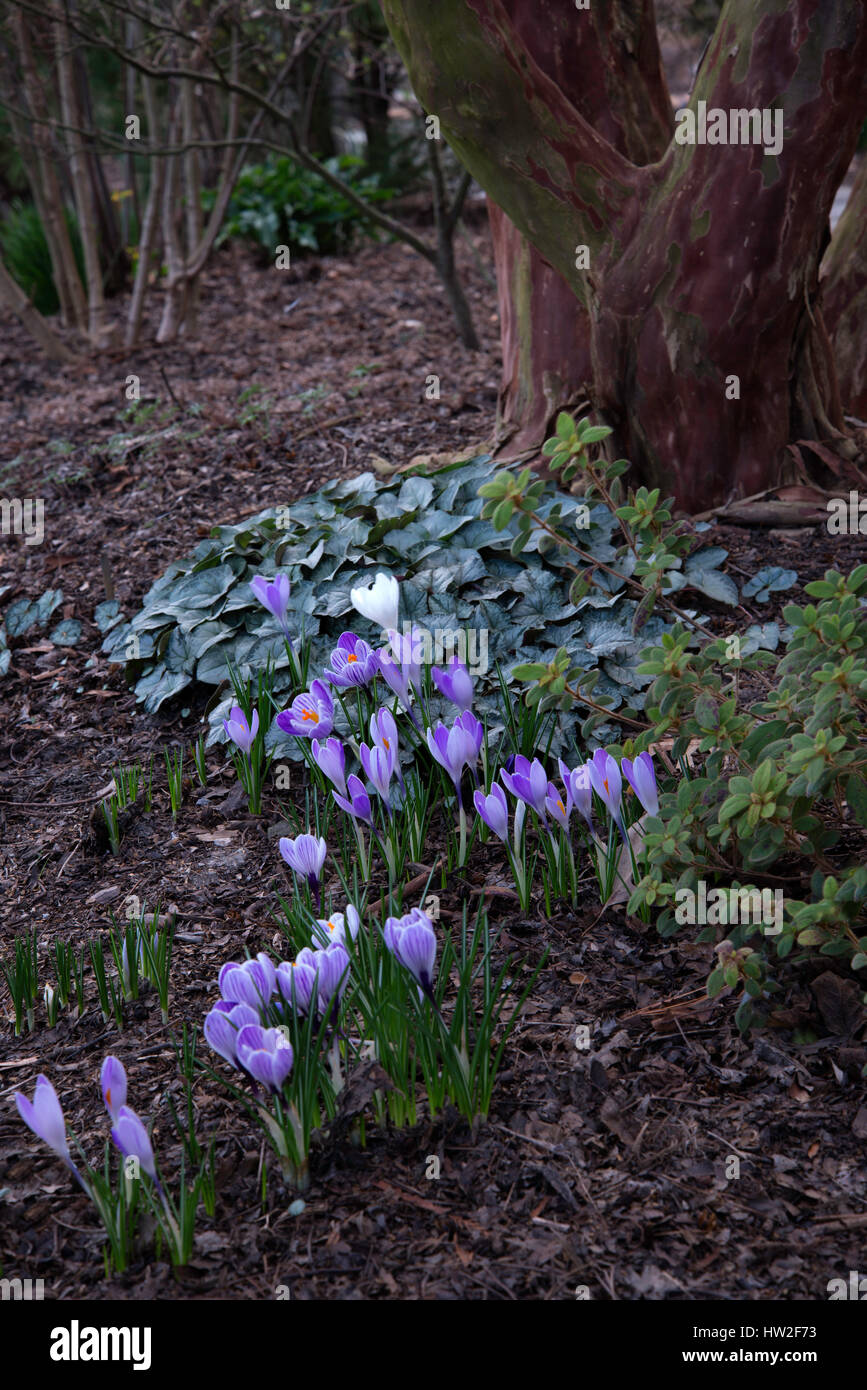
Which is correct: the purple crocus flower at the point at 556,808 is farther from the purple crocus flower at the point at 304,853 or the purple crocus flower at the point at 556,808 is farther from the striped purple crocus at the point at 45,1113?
the striped purple crocus at the point at 45,1113

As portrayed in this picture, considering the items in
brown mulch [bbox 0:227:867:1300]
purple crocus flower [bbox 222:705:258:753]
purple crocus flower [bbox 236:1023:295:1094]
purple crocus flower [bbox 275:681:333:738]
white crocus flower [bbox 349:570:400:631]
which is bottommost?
brown mulch [bbox 0:227:867:1300]

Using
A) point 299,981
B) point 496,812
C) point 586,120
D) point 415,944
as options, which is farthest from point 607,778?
point 586,120

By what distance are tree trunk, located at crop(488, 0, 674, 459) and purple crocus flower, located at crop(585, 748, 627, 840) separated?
2083 mm

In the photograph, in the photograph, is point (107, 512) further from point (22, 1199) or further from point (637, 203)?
point (22, 1199)

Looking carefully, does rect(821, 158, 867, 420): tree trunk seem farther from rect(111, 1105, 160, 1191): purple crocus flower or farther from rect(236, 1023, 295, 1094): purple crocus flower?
rect(111, 1105, 160, 1191): purple crocus flower

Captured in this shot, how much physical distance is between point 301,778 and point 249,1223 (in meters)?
1.45

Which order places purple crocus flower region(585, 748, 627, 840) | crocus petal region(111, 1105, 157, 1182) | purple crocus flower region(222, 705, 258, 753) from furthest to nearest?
purple crocus flower region(222, 705, 258, 753)
purple crocus flower region(585, 748, 627, 840)
crocus petal region(111, 1105, 157, 1182)

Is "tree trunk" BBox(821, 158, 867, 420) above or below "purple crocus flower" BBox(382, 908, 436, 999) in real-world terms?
above

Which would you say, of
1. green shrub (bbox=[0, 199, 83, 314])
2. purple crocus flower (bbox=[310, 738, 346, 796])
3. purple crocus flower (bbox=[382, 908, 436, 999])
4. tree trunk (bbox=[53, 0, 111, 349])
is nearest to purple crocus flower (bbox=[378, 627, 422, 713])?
purple crocus flower (bbox=[310, 738, 346, 796])

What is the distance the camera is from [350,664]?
244 centimetres

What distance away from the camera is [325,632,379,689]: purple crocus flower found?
2.45 metres

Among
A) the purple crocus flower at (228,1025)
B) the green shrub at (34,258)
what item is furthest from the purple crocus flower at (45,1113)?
the green shrub at (34,258)

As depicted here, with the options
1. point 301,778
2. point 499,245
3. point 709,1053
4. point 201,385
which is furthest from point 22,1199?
point 201,385

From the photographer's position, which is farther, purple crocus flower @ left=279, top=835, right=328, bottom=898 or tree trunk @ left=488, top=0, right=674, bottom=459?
tree trunk @ left=488, top=0, right=674, bottom=459
